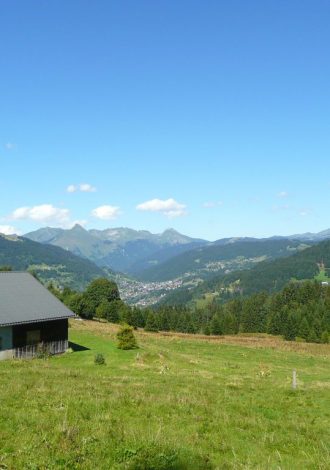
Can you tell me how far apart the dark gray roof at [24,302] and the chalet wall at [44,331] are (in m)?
0.97

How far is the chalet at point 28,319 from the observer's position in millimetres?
39500

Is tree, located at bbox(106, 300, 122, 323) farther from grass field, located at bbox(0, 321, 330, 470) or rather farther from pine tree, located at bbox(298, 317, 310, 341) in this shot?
grass field, located at bbox(0, 321, 330, 470)

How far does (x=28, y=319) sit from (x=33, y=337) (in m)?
2.39

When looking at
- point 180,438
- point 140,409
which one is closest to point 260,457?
point 180,438

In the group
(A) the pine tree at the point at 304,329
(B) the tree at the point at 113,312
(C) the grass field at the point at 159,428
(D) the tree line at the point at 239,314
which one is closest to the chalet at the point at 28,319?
(C) the grass field at the point at 159,428

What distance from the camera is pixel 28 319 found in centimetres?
4034

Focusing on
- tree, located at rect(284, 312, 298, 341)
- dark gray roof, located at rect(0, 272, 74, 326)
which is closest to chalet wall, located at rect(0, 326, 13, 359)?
dark gray roof, located at rect(0, 272, 74, 326)

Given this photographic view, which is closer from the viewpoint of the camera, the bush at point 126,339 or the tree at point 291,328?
the bush at point 126,339

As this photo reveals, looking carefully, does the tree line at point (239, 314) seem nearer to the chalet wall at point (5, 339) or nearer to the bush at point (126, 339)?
the bush at point (126, 339)

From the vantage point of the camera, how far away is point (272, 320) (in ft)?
492

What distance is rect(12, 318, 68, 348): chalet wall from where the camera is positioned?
40188 mm

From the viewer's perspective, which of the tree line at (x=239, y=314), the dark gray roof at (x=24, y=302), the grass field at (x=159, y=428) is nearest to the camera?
the grass field at (x=159, y=428)

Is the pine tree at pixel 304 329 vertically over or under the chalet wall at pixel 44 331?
under

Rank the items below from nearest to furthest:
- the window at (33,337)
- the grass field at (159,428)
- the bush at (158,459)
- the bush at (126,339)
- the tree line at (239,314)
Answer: the bush at (158,459) → the grass field at (159,428) → the window at (33,337) → the bush at (126,339) → the tree line at (239,314)
